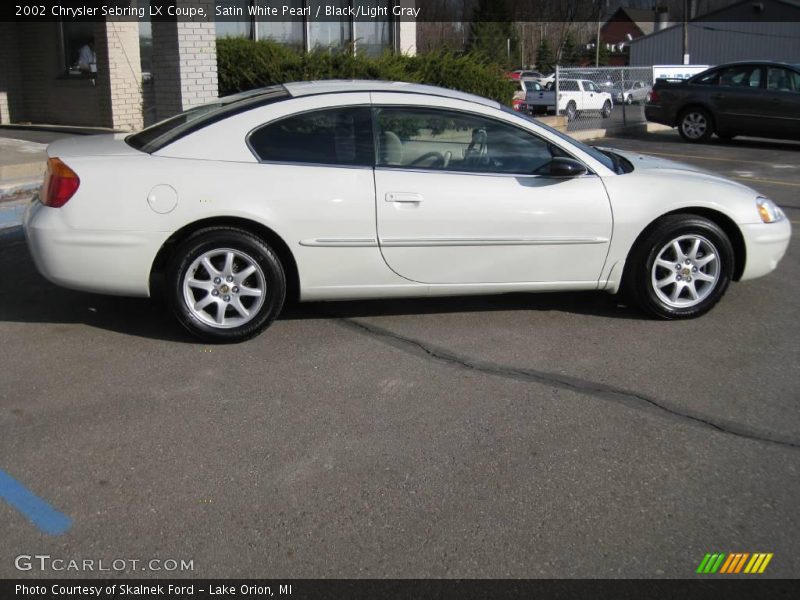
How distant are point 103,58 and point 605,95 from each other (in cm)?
1113

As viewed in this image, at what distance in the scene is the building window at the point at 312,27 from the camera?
1507cm

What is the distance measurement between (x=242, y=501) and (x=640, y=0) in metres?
106

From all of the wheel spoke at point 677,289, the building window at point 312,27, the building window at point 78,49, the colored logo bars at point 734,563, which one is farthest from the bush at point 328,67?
the colored logo bars at point 734,563

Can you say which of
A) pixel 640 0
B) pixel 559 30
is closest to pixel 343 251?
pixel 559 30

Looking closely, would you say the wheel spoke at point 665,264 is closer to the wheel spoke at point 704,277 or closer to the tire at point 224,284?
the wheel spoke at point 704,277

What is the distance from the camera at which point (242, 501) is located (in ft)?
11.5

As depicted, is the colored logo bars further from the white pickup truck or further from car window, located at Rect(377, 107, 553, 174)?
the white pickup truck

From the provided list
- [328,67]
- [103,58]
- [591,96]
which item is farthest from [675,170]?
[591,96]

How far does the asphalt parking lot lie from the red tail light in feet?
2.87

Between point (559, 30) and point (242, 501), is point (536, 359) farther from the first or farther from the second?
point (559, 30)

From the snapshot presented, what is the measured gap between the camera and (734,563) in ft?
10.3

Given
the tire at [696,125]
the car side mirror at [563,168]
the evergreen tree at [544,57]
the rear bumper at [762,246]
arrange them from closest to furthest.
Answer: the car side mirror at [563,168], the rear bumper at [762,246], the tire at [696,125], the evergreen tree at [544,57]

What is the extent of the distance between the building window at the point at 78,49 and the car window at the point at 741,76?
37.6ft

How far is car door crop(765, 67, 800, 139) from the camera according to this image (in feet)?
50.4
